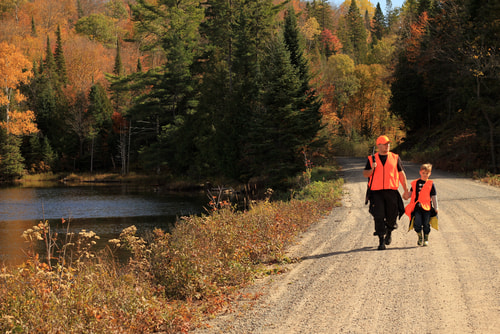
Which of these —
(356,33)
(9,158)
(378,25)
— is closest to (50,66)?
(9,158)

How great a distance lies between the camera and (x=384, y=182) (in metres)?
8.61

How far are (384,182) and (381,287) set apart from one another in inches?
95.6

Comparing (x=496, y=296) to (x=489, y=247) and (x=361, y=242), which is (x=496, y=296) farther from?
(x=361, y=242)

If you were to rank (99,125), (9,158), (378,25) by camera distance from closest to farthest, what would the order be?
(9,158)
(99,125)
(378,25)

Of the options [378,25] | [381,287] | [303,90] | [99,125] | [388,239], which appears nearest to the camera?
[381,287]

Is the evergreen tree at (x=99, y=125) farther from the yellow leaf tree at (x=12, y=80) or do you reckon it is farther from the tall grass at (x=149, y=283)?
the tall grass at (x=149, y=283)

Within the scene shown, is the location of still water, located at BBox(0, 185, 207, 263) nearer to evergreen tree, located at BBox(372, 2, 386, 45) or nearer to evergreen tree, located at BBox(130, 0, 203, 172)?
evergreen tree, located at BBox(130, 0, 203, 172)

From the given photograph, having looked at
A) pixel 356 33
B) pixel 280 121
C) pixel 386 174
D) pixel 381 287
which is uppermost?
pixel 356 33

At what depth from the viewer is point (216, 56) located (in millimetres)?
44062

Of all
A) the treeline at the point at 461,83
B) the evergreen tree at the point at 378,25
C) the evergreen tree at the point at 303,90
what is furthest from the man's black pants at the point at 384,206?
the evergreen tree at the point at 378,25

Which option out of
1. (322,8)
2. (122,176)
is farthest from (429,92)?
(322,8)

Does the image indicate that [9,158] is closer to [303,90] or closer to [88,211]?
[88,211]

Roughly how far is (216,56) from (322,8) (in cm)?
5885

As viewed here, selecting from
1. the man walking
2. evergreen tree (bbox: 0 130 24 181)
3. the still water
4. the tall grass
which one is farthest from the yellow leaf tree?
the man walking
